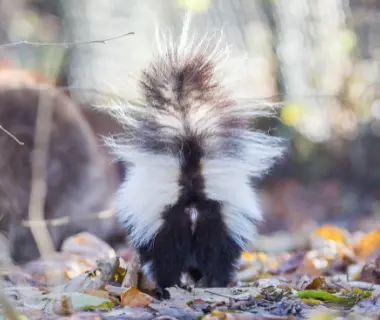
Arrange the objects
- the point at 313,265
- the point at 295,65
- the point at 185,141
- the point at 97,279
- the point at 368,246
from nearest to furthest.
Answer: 1. the point at 185,141
2. the point at 97,279
3. the point at 313,265
4. the point at 368,246
5. the point at 295,65

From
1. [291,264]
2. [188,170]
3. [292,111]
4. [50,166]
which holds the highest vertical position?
[292,111]

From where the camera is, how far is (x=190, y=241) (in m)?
3.94

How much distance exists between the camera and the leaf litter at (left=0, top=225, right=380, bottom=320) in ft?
11.3

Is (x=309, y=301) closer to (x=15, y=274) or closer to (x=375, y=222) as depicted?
(x=15, y=274)

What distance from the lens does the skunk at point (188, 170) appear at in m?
3.89

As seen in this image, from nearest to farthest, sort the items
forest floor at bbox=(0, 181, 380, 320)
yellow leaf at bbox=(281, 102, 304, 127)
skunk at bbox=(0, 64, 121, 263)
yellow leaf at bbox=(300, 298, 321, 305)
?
1. forest floor at bbox=(0, 181, 380, 320)
2. yellow leaf at bbox=(300, 298, 321, 305)
3. skunk at bbox=(0, 64, 121, 263)
4. yellow leaf at bbox=(281, 102, 304, 127)

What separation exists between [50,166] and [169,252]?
346 cm

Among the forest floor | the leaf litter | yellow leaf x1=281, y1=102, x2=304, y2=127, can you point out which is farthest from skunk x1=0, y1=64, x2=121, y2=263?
yellow leaf x1=281, y1=102, x2=304, y2=127

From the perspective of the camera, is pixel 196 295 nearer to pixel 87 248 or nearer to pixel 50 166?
pixel 87 248

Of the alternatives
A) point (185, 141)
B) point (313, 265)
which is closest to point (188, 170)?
point (185, 141)

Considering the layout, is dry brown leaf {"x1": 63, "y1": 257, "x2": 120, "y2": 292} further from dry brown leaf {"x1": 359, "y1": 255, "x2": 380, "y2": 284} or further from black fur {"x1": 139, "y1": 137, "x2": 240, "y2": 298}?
A: dry brown leaf {"x1": 359, "y1": 255, "x2": 380, "y2": 284}

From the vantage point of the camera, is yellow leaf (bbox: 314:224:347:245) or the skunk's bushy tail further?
yellow leaf (bbox: 314:224:347:245)

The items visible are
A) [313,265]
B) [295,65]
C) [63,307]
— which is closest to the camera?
[63,307]

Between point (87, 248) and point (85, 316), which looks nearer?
point (85, 316)
